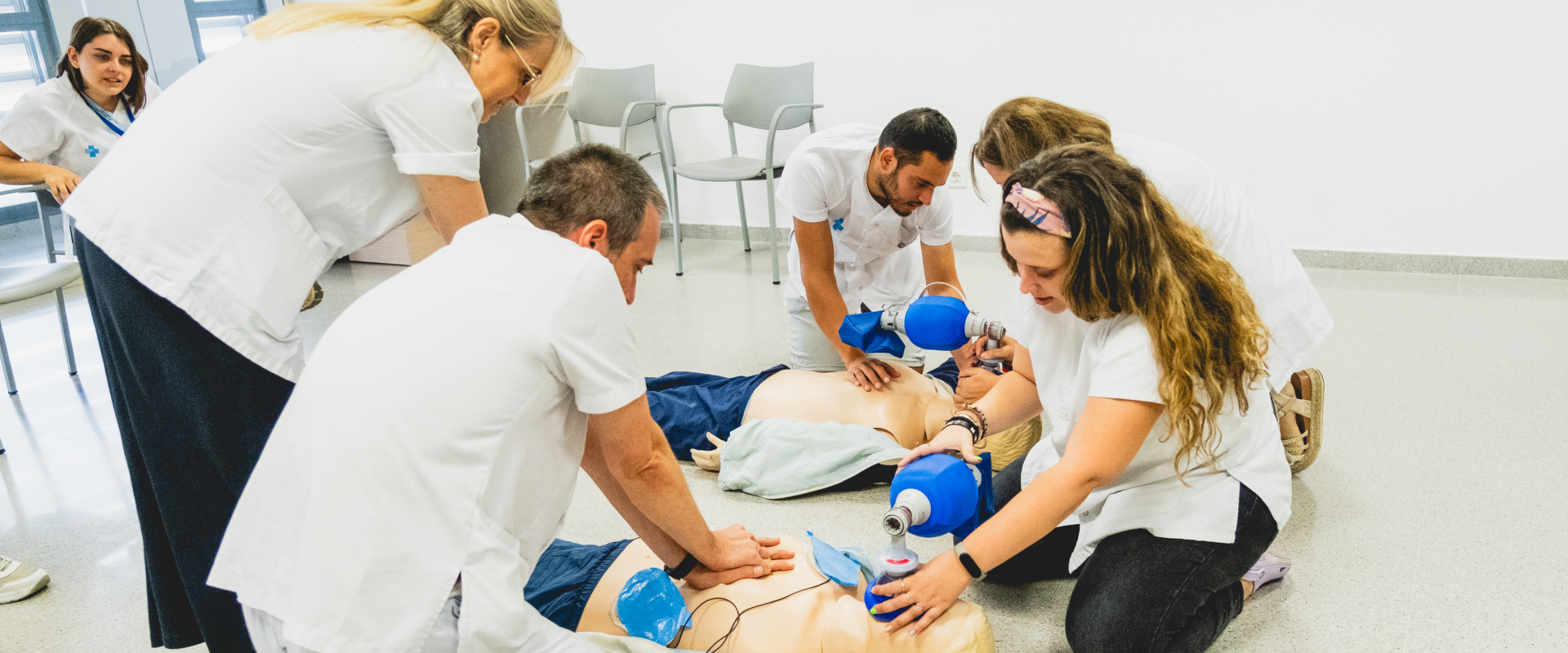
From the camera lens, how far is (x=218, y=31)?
16.0 ft

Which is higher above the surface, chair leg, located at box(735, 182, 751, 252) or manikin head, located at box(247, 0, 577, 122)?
manikin head, located at box(247, 0, 577, 122)

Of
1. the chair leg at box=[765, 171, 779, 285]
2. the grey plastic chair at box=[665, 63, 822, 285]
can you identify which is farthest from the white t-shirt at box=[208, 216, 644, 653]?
the grey plastic chair at box=[665, 63, 822, 285]

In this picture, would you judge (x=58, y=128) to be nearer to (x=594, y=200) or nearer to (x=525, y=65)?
(x=525, y=65)

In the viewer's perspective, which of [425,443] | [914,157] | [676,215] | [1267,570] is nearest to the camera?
[425,443]

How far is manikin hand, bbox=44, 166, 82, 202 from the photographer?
2818 millimetres

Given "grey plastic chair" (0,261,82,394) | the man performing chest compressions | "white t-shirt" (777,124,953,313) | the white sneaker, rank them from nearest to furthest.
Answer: the white sneaker < the man performing chest compressions < "white t-shirt" (777,124,953,313) < "grey plastic chair" (0,261,82,394)

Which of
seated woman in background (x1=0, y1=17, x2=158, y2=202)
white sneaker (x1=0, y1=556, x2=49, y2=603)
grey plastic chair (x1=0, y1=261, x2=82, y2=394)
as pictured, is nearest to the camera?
white sneaker (x1=0, y1=556, x2=49, y2=603)

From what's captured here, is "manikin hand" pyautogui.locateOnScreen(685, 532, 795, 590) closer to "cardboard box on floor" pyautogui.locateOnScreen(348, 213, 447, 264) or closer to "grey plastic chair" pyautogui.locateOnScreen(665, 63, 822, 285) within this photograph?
"grey plastic chair" pyautogui.locateOnScreen(665, 63, 822, 285)

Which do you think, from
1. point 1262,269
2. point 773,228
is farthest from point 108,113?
point 1262,269

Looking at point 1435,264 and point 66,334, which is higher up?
point 66,334

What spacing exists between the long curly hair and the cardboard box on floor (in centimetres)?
379

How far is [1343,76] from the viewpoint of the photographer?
3.65m

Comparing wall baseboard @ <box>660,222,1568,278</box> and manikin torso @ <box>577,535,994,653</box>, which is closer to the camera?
manikin torso @ <box>577,535,994,653</box>

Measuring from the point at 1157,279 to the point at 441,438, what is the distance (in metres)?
0.95
